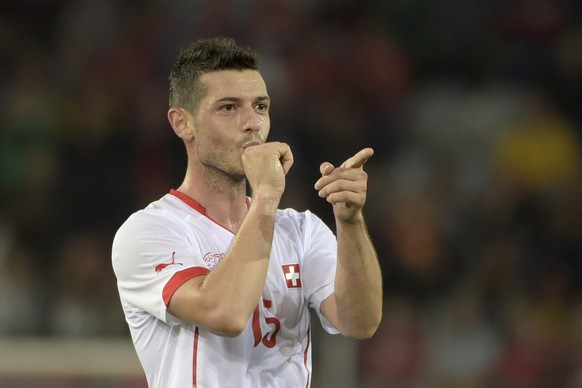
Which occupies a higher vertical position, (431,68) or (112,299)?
(431,68)

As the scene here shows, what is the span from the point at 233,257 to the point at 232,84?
2.32ft

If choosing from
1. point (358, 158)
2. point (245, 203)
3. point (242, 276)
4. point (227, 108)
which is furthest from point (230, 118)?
point (242, 276)

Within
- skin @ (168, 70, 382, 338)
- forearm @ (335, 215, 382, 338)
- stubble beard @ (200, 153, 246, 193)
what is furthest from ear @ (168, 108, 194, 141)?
forearm @ (335, 215, 382, 338)

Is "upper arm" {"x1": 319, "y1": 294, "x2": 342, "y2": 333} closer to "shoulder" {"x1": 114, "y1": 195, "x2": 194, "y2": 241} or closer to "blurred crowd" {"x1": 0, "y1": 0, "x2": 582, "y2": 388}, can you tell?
"shoulder" {"x1": 114, "y1": 195, "x2": 194, "y2": 241}

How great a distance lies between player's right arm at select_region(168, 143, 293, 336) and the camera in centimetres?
288

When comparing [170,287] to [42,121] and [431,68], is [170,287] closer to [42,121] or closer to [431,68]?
[42,121]

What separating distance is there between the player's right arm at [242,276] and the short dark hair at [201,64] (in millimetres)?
447

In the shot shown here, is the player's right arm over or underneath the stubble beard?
underneath

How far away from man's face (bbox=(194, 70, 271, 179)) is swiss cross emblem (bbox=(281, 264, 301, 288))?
360 mm

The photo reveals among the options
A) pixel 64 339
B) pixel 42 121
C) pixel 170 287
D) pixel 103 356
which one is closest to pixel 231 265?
pixel 170 287

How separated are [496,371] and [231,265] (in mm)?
4134

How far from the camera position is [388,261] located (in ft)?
23.0

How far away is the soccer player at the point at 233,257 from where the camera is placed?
298 cm

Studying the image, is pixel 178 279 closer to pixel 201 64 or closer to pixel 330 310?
pixel 330 310
